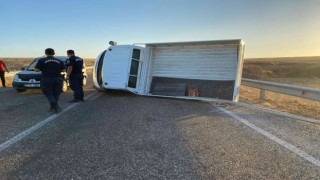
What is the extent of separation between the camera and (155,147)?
5266 mm

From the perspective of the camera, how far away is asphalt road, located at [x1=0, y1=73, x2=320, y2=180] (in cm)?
414

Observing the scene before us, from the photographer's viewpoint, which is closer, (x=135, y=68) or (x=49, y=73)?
(x=49, y=73)

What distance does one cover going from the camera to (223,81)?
12.4 m

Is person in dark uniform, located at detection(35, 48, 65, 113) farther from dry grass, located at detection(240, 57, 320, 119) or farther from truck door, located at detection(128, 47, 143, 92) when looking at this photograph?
dry grass, located at detection(240, 57, 320, 119)

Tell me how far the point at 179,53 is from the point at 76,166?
9.64m

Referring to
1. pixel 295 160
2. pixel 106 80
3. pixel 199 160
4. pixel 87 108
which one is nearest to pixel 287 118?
pixel 295 160

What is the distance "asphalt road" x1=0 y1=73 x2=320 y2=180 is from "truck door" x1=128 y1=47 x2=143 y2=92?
4653 millimetres

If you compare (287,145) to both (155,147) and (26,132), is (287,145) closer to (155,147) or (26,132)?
(155,147)

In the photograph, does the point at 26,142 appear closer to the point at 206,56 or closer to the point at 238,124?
the point at 238,124

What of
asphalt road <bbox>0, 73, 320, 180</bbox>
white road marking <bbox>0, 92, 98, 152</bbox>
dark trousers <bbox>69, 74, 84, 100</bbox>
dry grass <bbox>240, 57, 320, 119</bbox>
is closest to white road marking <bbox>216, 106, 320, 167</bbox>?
asphalt road <bbox>0, 73, 320, 180</bbox>

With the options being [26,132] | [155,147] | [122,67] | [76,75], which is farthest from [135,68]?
[155,147]

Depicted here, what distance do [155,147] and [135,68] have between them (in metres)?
8.37

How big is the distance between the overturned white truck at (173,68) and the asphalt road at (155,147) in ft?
13.5

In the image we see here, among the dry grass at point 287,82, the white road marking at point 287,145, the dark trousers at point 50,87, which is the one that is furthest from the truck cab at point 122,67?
the white road marking at point 287,145
